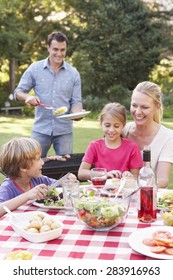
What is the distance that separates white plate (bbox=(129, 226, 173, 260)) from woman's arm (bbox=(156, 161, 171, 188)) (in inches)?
33.7

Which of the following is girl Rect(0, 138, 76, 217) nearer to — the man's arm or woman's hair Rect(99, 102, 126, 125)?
woman's hair Rect(99, 102, 126, 125)

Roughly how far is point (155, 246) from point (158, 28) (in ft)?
53.6

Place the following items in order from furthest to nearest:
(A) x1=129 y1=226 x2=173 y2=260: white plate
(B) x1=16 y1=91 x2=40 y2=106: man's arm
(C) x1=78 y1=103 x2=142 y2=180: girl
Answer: (B) x1=16 y1=91 x2=40 y2=106: man's arm → (C) x1=78 y1=103 x2=142 y2=180: girl → (A) x1=129 y1=226 x2=173 y2=260: white plate

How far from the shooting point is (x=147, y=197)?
6.40 feet

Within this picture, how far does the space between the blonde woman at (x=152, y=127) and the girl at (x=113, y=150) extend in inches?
3.9

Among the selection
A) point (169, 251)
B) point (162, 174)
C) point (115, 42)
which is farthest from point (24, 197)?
point (115, 42)

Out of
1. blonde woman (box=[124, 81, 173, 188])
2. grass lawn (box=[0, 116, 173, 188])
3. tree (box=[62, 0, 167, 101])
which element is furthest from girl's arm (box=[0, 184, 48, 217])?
tree (box=[62, 0, 167, 101])

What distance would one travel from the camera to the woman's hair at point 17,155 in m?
2.33

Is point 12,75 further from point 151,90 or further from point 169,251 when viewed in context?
point 169,251

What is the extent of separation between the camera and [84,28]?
17.1m

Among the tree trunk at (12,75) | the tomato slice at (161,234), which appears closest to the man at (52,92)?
the tomato slice at (161,234)

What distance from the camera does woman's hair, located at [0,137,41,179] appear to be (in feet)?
7.64

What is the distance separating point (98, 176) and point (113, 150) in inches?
20.7

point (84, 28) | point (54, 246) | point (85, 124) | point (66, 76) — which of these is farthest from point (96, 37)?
point (54, 246)
